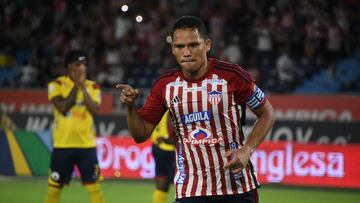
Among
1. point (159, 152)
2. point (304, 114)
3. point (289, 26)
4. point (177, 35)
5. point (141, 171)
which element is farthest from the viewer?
point (289, 26)

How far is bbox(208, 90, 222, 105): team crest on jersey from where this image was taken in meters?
5.58

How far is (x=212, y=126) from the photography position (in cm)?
557

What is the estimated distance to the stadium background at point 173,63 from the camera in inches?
571

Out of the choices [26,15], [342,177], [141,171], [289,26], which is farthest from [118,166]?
[26,15]

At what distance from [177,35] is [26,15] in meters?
18.6

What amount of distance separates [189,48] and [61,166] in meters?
4.62

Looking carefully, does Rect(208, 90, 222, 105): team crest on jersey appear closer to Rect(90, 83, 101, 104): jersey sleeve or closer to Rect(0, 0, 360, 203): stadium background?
Rect(90, 83, 101, 104): jersey sleeve

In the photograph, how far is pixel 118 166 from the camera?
51.6ft

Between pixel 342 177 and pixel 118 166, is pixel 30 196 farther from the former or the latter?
pixel 342 177

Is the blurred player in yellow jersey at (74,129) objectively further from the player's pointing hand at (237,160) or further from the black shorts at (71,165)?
the player's pointing hand at (237,160)

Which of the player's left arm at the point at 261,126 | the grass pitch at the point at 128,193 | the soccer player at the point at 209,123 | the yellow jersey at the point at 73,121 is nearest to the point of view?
the player's left arm at the point at 261,126

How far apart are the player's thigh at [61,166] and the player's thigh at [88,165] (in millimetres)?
115

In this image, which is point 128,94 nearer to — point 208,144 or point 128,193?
point 208,144

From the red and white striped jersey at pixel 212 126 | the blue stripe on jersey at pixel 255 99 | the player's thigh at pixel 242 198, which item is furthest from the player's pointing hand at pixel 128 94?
the player's thigh at pixel 242 198
